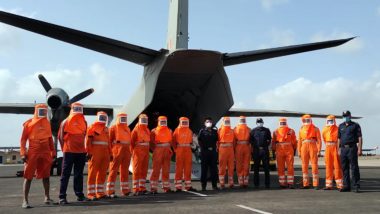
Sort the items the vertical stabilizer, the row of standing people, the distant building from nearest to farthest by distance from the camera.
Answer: the row of standing people < the vertical stabilizer < the distant building

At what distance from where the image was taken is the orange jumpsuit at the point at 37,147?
7.63 m

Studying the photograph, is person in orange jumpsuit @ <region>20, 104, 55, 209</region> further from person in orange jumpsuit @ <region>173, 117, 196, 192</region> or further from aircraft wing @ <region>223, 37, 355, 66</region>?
aircraft wing @ <region>223, 37, 355, 66</region>

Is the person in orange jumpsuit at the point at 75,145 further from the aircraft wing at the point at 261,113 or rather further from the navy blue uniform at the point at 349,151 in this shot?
the aircraft wing at the point at 261,113

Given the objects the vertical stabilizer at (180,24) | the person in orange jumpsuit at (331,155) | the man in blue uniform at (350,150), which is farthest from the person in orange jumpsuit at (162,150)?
the man in blue uniform at (350,150)

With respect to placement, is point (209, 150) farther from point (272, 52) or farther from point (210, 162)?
point (272, 52)

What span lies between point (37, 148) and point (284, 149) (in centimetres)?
658

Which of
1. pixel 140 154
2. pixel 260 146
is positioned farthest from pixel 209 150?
pixel 140 154

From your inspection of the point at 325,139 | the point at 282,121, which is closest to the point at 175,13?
the point at 282,121

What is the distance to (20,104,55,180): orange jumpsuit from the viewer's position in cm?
763

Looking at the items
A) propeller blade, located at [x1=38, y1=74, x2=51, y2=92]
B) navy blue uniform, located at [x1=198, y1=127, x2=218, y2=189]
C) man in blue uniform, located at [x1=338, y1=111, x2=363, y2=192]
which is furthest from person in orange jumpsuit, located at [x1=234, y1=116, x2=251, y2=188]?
propeller blade, located at [x1=38, y1=74, x2=51, y2=92]

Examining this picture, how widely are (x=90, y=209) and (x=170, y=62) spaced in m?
5.35

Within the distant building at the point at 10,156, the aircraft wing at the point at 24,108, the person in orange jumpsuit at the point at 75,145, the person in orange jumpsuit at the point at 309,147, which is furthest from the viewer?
the distant building at the point at 10,156

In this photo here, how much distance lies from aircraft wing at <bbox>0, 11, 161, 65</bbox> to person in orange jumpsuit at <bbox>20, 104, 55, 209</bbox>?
7.56ft

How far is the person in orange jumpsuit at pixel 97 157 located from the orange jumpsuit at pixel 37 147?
900 millimetres
